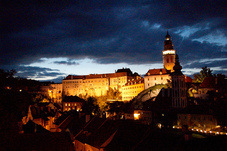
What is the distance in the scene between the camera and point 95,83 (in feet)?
438

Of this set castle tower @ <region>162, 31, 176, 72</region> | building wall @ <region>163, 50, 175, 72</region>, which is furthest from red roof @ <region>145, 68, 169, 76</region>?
castle tower @ <region>162, 31, 176, 72</region>

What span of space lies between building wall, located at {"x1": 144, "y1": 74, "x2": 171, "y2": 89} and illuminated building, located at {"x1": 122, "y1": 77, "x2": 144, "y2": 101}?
584 cm

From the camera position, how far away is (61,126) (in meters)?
39.2

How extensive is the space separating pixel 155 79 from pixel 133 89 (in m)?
16.4

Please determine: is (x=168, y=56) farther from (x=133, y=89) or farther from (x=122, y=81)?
(x=122, y=81)

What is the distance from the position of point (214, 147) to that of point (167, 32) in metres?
86.2

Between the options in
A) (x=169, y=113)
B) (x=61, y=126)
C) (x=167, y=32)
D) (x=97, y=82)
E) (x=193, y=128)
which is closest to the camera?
(x=61, y=126)

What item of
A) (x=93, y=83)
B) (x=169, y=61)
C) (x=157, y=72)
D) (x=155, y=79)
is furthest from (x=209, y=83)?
(x=93, y=83)

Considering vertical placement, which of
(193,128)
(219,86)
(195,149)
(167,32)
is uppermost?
(167,32)

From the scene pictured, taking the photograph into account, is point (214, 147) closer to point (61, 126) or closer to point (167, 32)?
point (61, 126)

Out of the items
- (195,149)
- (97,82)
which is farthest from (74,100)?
(195,149)

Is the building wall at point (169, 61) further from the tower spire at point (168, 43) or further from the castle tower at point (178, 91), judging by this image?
the castle tower at point (178, 91)

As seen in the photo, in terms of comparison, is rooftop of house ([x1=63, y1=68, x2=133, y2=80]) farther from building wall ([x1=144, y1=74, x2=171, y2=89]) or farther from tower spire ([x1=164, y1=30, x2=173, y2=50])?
tower spire ([x1=164, y1=30, x2=173, y2=50])

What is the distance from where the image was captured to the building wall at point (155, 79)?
85000 mm
